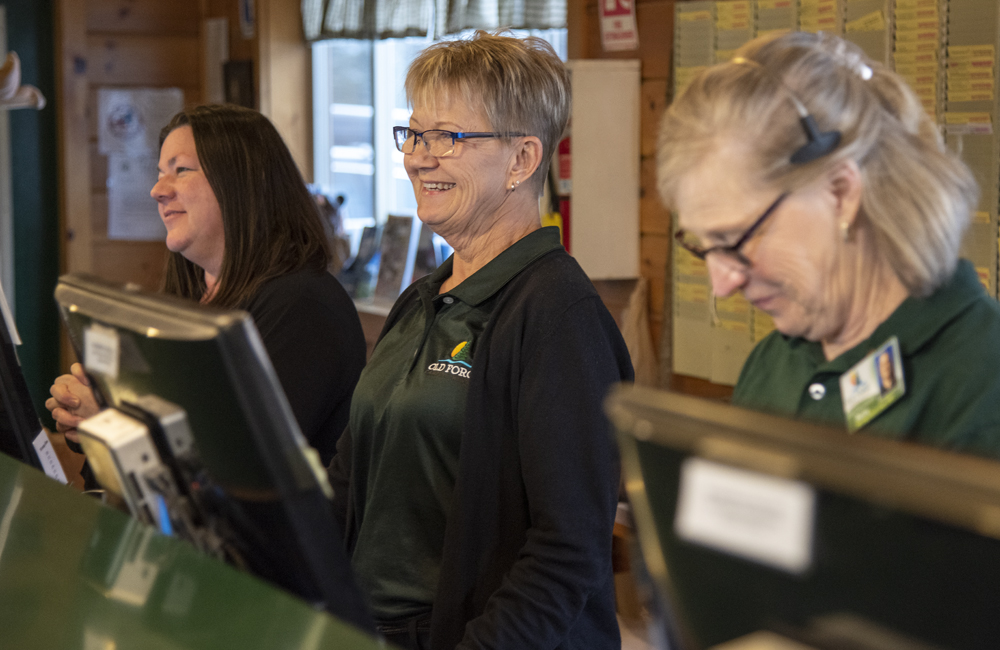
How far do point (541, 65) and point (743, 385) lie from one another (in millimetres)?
608

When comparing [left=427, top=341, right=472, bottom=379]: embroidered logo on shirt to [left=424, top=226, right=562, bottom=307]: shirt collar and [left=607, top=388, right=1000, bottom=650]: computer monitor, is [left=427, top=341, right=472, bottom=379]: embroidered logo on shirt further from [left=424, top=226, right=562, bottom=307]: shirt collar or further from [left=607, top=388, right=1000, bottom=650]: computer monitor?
[left=607, top=388, right=1000, bottom=650]: computer monitor

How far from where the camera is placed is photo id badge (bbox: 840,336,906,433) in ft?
3.04

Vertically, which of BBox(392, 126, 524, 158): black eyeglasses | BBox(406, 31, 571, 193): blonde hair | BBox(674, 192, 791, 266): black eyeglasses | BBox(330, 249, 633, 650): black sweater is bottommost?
BBox(330, 249, 633, 650): black sweater

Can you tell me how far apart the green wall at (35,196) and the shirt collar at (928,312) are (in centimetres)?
516

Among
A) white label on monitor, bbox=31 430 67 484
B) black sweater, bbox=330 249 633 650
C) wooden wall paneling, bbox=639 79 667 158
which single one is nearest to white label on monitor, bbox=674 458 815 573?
black sweater, bbox=330 249 633 650

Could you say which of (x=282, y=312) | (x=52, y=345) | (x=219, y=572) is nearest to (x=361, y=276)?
(x=52, y=345)

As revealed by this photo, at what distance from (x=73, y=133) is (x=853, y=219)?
16.6ft

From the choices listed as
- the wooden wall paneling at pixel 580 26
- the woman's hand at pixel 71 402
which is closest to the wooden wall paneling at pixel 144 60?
the wooden wall paneling at pixel 580 26

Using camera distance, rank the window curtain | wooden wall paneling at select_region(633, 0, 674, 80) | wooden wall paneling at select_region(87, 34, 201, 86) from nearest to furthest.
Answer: wooden wall paneling at select_region(633, 0, 674, 80), the window curtain, wooden wall paneling at select_region(87, 34, 201, 86)

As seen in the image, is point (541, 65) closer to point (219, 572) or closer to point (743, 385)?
point (743, 385)

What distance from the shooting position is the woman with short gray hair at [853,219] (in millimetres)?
915

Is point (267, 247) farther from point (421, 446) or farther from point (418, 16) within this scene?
point (418, 16)

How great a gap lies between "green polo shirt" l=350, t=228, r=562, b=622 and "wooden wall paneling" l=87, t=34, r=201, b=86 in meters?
4.46

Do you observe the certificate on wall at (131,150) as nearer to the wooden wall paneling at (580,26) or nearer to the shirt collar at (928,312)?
the wooden wall paneling at (580,26)
